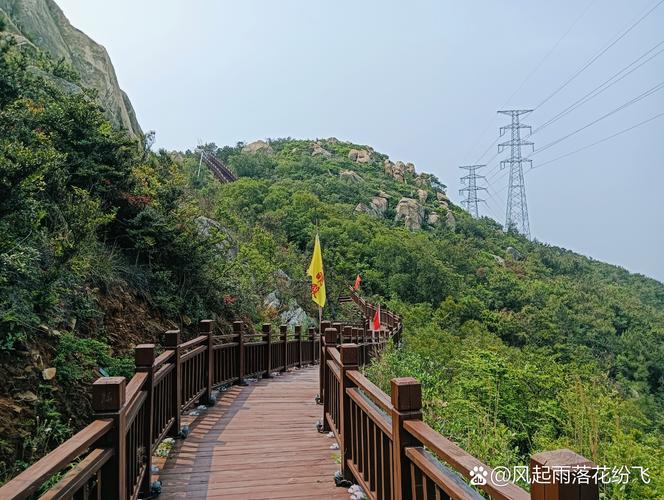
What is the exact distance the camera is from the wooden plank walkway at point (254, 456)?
351 centimetres

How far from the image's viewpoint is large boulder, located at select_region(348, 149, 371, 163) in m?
68.9

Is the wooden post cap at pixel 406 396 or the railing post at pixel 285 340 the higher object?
the wooden post cap at pixel 406 396

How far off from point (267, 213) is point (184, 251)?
23284 mm

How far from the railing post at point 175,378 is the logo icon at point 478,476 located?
3.56 meters

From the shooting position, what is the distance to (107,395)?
2.25 m

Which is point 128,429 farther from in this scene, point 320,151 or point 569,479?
point 320,151

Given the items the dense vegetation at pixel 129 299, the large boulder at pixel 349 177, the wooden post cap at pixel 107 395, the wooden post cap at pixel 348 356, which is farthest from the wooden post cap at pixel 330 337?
the large boulder at pixel 349 177

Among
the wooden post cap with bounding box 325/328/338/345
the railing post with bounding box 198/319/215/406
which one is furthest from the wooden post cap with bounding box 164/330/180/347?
the railing post with bounding box 198/319/215/406

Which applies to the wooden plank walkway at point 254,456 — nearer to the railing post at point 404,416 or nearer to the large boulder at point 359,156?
the railing post at point 404,416

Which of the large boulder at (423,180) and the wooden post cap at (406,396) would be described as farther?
the large boulder at (423,180)

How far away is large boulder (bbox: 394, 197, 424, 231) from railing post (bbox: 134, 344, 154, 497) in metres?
43.6

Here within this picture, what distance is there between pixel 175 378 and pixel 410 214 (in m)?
44.2

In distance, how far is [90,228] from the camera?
5.70 meters

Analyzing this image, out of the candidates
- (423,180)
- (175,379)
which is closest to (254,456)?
(175,379)
